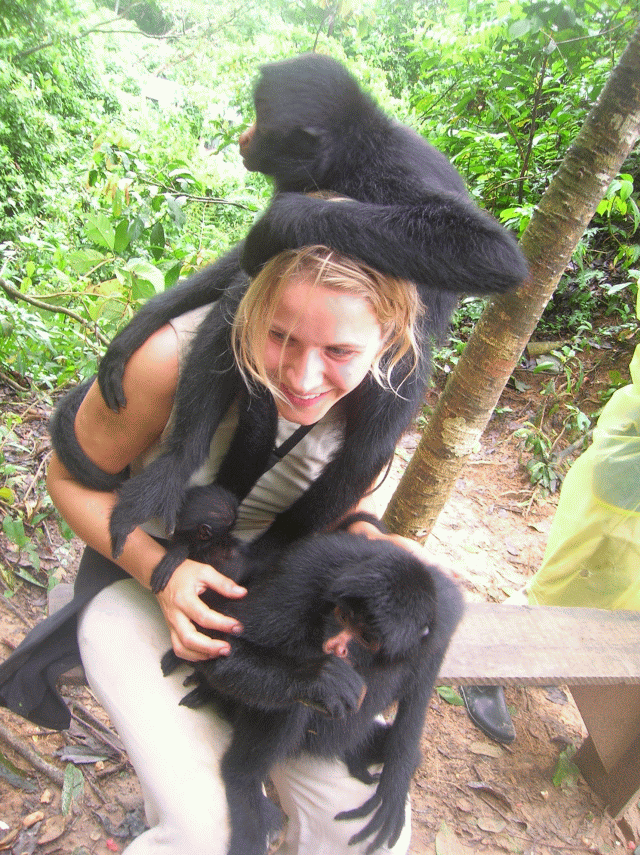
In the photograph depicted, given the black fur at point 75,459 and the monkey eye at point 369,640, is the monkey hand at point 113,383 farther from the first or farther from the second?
the monkey eye at point 369,640

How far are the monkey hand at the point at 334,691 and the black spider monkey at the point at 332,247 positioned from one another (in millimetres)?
458

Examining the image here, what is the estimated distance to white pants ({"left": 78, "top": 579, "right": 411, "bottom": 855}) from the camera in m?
1.20

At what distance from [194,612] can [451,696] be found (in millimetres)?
1602

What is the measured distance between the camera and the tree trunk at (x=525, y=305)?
151cm

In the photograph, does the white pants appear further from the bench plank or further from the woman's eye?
the woman's eye

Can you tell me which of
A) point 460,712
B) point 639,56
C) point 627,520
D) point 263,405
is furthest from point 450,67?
point 460,712

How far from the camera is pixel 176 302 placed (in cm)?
152

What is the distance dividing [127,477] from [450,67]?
3.13 m

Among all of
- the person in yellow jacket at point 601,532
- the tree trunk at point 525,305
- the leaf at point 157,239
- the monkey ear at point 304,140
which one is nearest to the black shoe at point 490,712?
the person in yellow jacket at point 601,532

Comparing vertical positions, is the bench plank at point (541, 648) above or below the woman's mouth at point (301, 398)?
below

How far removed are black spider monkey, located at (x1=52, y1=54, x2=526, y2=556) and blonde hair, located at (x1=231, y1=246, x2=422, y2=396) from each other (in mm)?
27

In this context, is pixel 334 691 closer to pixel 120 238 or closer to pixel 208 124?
pixel 120 238

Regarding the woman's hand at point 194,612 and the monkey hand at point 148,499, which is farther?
the monkey hand at point 148,499

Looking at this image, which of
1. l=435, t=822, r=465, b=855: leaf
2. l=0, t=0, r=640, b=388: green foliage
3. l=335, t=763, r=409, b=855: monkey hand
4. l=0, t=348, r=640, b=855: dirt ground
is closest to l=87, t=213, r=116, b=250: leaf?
l=0, t=0, r=640, b=388: green foliage
